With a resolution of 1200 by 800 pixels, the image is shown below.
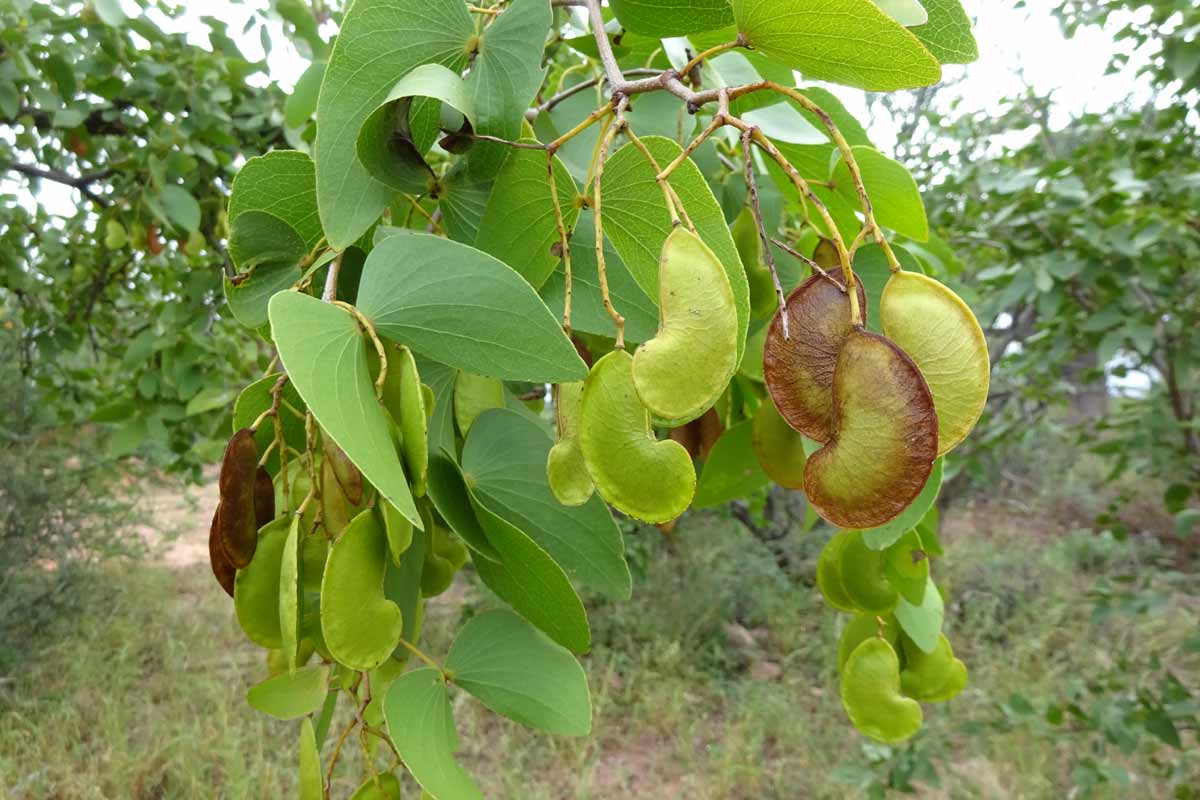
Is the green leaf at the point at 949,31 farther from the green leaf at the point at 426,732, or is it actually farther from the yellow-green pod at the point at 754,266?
the green leaf at the point at 426,732

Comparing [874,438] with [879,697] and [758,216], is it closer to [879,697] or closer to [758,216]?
[758,216]

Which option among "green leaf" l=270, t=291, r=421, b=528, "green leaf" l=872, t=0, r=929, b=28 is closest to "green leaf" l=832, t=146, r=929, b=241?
"green leaf" l=872, t=0, r=929, b=28

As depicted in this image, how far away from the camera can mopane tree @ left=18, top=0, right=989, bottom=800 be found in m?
0.33

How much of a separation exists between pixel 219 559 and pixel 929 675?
547 mm

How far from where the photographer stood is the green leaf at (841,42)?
352 mm

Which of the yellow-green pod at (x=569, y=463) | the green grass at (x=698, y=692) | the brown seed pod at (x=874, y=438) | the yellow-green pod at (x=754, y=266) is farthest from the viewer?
the green grass at (x=698, y=692)

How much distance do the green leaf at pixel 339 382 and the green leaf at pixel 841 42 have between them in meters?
0.24

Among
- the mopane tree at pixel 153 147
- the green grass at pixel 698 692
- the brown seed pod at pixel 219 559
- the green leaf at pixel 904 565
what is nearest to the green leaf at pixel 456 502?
the brown seed pod at pixel 219 559

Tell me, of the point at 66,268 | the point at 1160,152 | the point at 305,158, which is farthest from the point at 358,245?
the point at 66,268

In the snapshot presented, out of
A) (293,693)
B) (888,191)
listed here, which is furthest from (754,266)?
(293,693)

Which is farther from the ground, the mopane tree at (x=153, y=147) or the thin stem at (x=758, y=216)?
the thin stem at (x=758, y=216)

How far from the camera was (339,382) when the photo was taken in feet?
1.19

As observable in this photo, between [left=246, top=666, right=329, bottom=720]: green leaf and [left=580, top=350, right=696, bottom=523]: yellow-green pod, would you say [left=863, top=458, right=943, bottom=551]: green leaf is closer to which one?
[left=580, top=350, right=696, bottom=523]: yellow-green pod

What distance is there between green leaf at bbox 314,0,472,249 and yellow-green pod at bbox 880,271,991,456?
0.29 meters
